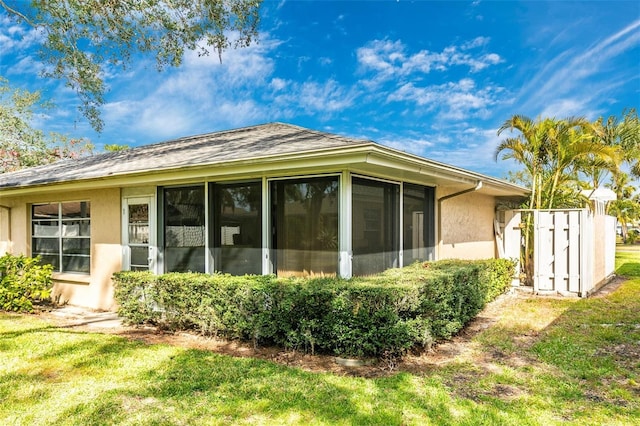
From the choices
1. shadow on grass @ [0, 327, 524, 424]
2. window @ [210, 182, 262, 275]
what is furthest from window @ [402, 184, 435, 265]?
shadow on grass @ [0, 327, 524, 424]

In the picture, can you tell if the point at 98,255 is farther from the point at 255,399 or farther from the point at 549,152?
the point at 549,152

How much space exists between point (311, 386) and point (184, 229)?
430 cm

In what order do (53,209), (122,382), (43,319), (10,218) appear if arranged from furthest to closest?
(10,218)
(53,209)
(43,319)
(122,382)

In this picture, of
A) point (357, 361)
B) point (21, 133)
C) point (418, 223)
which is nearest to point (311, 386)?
point (357, 361)

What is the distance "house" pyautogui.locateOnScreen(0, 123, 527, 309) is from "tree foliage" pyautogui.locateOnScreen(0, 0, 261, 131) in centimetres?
215

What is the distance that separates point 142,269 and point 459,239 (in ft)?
22.9

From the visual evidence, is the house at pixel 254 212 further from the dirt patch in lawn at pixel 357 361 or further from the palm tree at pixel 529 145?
the palm tree at pixel 529 145

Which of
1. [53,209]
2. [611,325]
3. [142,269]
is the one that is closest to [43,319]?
[142,269]

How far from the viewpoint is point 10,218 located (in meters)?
10.3

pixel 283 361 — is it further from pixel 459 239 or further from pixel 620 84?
pixel 620 84

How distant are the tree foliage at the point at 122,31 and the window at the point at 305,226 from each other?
4728mm

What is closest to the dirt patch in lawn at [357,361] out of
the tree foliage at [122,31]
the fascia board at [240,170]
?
the fascia board at [240,170]

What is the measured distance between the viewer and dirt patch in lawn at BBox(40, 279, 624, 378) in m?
4.65

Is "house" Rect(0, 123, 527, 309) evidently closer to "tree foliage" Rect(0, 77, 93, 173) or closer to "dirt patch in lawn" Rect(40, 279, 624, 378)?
"dirt patch in lawn" Rect(40, 279, 624, 378)
